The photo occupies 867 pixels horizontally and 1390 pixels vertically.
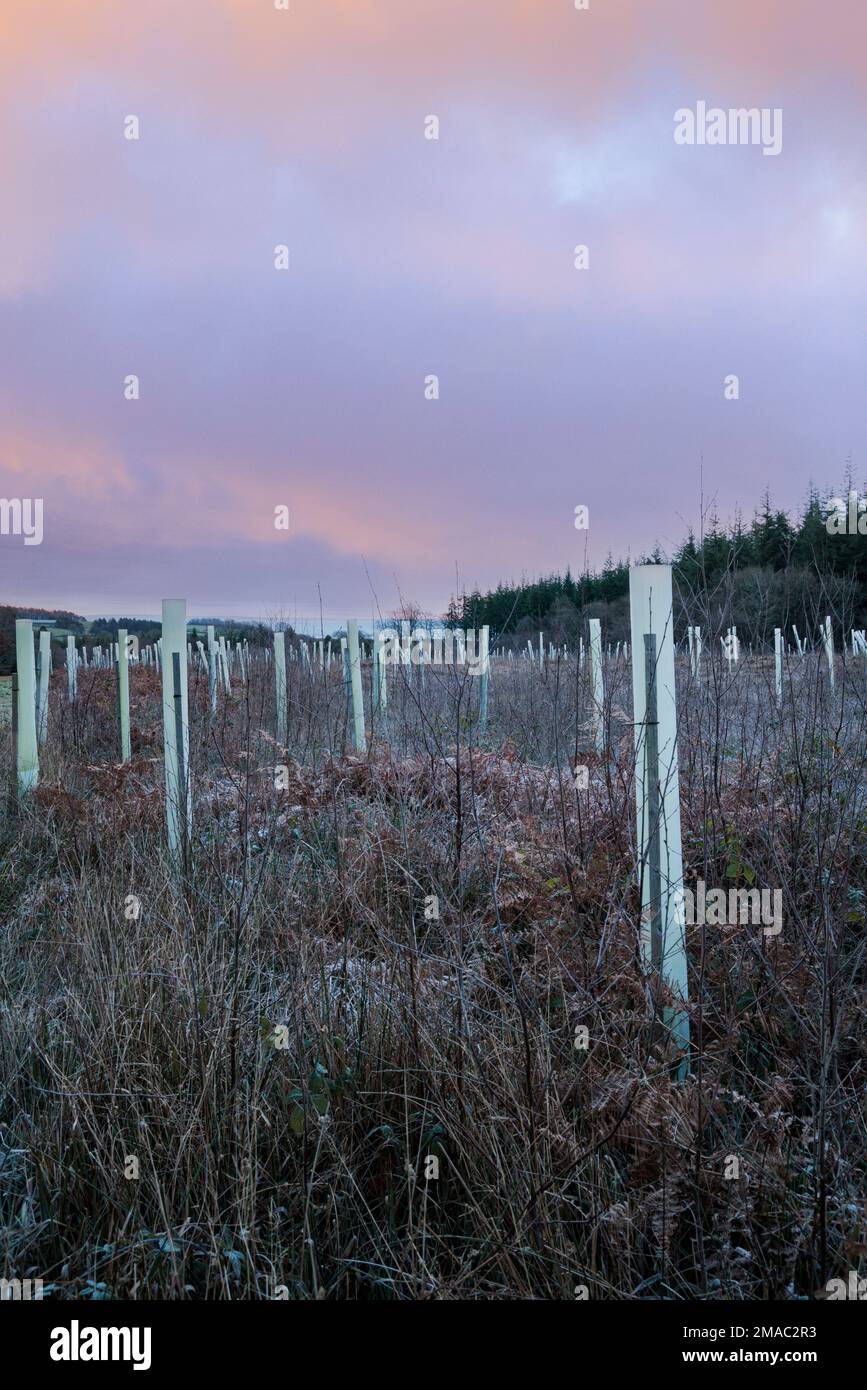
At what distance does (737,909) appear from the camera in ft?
11.5

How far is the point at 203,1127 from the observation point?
2502 millimetres

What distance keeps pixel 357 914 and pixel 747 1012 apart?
172 centimetres

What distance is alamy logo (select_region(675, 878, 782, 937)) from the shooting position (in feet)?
10.6

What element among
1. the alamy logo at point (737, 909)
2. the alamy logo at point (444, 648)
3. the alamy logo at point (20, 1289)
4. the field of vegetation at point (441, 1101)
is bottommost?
the alamy logo at point (20, 1289)

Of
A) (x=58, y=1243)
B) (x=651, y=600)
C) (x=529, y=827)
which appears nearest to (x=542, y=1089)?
(x=58, y=1243)

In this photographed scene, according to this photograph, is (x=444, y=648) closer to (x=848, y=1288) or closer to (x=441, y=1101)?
(x=441, y=1101)

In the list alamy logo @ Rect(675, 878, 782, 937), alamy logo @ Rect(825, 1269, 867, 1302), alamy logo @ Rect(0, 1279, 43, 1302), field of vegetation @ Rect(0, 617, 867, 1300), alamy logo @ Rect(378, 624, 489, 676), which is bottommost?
alamy logo @ Rect(0, 1279, 43, 1302)

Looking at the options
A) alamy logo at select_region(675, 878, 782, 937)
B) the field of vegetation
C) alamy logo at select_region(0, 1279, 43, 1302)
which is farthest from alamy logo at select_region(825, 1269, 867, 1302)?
alamy logo at select_region(0, 1279, 43, 1302)

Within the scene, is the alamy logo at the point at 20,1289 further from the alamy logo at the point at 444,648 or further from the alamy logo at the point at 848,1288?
the alamy logo at the point at 444,648

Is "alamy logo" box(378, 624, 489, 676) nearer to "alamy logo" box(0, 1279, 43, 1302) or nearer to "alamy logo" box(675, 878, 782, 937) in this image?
"alamy logo" box(675, 878, 782, 937)

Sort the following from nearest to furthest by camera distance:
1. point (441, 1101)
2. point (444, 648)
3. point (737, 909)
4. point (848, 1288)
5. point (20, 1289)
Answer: point (848, 1288), point (20, 1289), point (441, 1101), point (737, 909), point (444, 648)

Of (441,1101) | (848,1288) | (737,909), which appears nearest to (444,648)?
(737,909)

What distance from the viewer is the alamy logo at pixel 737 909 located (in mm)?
3216

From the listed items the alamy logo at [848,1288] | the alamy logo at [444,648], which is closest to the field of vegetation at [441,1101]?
the alamy logo at [848,1288]
